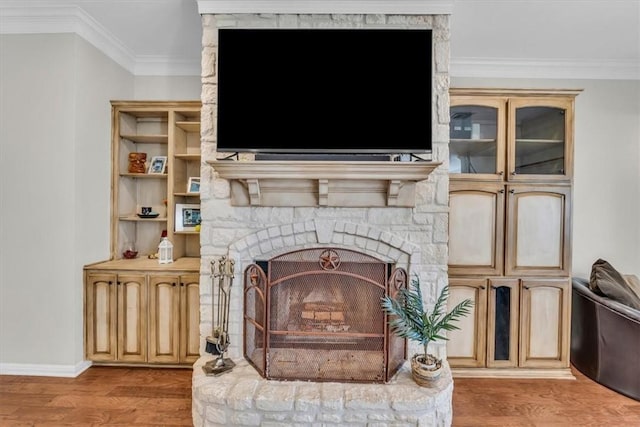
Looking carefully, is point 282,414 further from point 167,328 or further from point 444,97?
point 444,97

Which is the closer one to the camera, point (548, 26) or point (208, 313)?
point (208, 313)

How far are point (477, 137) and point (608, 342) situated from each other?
1817 millimetres

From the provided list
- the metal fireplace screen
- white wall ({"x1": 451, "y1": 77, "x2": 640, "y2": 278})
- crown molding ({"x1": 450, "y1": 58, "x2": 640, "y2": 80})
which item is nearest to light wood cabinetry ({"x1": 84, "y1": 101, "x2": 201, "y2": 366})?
the metal fireplace screen

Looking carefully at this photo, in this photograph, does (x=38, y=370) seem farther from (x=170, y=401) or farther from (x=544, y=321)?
(x=544, y=321)

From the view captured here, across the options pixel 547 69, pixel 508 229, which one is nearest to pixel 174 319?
pixel 508 229

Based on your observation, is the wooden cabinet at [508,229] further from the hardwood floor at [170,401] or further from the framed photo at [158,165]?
the framed photo at [158,165]

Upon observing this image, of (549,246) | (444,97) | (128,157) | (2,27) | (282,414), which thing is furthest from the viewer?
(128,157)

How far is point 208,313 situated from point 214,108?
1.30 m

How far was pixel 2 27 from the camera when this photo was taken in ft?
8.86

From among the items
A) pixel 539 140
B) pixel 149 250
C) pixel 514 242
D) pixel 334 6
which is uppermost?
pixel 334 6

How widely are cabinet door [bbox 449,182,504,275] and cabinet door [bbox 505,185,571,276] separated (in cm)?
9

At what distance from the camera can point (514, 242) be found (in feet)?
9.48

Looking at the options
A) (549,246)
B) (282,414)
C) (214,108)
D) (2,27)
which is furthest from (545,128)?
(2,27)

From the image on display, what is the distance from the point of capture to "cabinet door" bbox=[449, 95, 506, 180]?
9.43 ft
